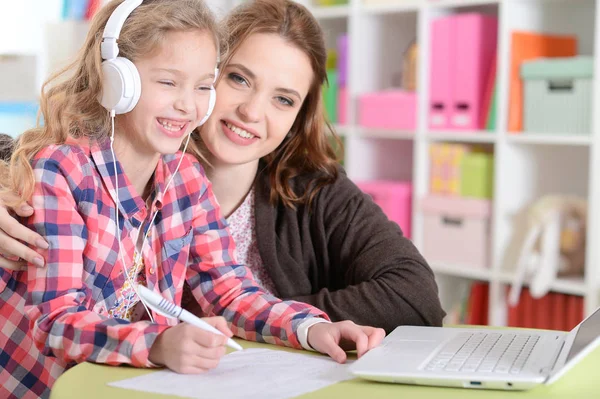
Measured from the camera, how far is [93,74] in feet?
4.09

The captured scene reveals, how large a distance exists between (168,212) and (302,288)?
0.34 m

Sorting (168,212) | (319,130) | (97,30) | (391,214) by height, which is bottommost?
(391,214)

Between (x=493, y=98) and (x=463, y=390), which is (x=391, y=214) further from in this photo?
(x=463, y=390)

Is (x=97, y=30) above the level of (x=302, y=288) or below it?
above

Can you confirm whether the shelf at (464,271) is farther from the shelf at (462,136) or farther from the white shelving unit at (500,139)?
the shelf at (462,136)

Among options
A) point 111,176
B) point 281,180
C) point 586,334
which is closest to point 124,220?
point 111,176

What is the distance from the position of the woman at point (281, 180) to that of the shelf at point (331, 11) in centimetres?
159

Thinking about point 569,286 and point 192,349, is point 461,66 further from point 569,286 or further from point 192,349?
point 192,349

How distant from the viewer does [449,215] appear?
2904 millimetres

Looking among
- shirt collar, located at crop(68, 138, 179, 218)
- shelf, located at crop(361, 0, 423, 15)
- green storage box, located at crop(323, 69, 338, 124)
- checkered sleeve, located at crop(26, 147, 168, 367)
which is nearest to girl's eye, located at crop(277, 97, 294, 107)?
shirt collar, located at crop(68, 138, 179, 218)

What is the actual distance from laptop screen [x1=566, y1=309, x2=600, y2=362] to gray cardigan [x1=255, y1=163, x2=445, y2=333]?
0.30 m

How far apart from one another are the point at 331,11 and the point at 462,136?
0.78 meters

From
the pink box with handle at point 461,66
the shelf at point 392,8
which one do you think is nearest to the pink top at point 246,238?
the pink box with handle at point 461,66

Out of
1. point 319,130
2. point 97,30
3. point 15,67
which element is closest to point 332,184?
point 319,130
